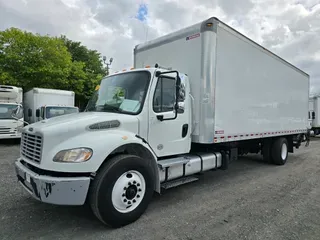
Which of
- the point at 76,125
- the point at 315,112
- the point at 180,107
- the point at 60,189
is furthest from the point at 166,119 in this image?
the point at 315,112

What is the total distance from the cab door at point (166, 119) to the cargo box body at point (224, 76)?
0.38m

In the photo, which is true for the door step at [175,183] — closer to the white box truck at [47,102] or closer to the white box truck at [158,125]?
the white box truck at [158,125]

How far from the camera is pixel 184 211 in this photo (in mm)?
3818

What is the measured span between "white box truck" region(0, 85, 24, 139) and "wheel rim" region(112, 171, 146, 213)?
9598 mm

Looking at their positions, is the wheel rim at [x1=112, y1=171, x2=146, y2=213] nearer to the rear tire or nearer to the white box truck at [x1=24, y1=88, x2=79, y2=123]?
the rear tire

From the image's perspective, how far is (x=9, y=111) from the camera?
1135 centimetres

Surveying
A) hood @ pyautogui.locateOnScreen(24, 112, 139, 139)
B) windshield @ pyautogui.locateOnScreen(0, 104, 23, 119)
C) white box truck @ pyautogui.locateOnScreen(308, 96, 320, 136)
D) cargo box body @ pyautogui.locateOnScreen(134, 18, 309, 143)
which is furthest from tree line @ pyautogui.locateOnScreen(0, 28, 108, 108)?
white box truck @ pyautogui.locateOnScreen(308, 96, 320, 136)

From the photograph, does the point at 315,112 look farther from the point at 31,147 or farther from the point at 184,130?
the point at 31,147

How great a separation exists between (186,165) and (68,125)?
7.86 ft

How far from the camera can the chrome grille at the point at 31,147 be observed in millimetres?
3002

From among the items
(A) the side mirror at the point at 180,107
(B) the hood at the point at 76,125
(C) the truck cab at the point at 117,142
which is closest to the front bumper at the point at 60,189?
(C) the truck cab at the point at 117,142

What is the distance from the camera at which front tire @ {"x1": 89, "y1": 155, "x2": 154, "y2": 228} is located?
3.00m

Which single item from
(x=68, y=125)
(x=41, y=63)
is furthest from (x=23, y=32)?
(x=68, y=125)

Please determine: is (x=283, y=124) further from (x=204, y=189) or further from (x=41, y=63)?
(x=41, y=63)
